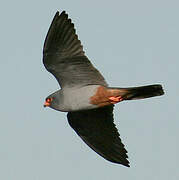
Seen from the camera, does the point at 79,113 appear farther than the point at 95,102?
Yes

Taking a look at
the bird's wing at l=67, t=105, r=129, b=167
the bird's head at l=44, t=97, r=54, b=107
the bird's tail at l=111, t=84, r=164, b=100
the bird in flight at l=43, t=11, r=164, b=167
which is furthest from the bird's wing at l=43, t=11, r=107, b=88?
the bird's wing at l=67, t=105, r=129, b=167

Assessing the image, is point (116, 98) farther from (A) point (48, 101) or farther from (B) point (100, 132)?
(A) point (48, 101)

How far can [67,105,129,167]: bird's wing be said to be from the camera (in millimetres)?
11719

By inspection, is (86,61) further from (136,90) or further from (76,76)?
(136,90)

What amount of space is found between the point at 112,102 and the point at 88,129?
1416 mm

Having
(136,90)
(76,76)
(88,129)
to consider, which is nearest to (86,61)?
(76,76)

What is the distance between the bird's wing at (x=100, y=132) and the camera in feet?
38.4

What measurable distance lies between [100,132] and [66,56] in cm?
222

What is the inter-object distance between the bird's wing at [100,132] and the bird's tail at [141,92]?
3.19 feet

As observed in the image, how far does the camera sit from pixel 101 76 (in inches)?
426

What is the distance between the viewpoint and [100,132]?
39.3ft

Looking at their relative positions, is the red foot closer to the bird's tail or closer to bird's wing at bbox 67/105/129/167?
the bird's tail

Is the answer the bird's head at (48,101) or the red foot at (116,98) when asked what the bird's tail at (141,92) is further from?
the bird's head at (48,101)

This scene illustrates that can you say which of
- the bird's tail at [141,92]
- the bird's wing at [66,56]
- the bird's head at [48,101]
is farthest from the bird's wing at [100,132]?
the bird's wing at [66,56]
